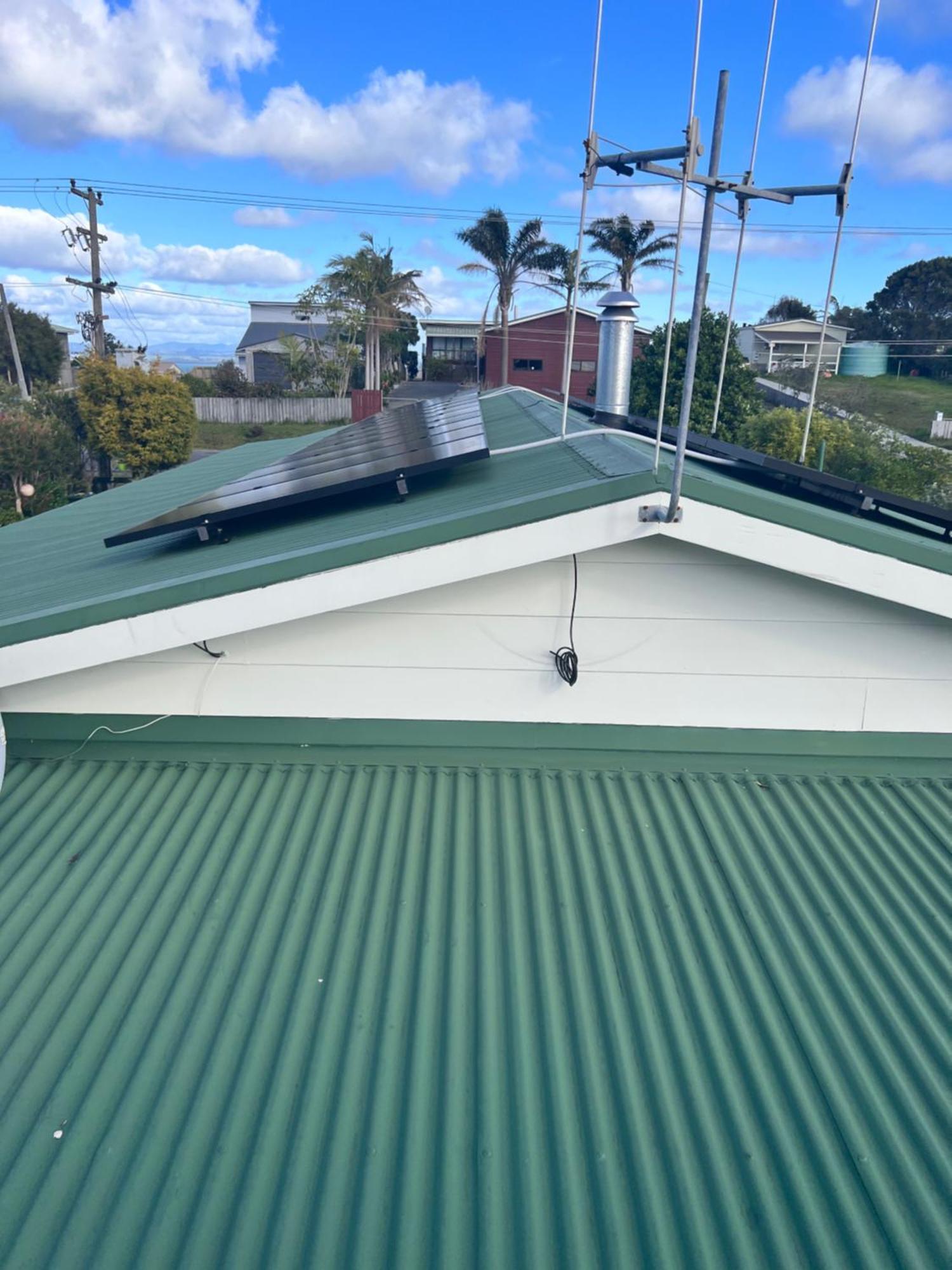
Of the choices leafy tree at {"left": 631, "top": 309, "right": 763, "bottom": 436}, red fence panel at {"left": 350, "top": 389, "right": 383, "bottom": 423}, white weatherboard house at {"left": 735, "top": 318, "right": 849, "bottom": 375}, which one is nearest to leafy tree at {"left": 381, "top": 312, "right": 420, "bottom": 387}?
red fence panel at {"left": 350, "top": 389, "right": 383, "bottom": 423}

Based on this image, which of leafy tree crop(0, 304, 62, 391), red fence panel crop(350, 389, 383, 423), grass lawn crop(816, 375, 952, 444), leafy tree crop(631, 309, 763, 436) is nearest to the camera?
leafy tree crop(631, 309, 763, 436)

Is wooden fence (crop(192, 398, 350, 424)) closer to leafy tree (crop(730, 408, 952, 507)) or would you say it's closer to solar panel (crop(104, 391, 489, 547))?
leafy tree (crop(730, 408, 952, 507))

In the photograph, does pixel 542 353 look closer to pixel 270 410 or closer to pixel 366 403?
pixel 270 410

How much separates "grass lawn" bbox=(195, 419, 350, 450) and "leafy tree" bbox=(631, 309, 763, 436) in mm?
24074

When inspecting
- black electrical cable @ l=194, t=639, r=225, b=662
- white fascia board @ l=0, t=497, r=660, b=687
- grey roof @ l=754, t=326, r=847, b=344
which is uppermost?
grey roof @ l=754, t=326, r=847, b=344

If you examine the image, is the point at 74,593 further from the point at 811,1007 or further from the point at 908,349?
the point at 908,349

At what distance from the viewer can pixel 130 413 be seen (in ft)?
105

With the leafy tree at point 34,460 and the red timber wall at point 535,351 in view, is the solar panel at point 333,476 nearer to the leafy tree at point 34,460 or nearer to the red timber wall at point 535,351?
the leafy tree at point 34,460

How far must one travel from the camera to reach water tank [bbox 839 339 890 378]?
60031 mm

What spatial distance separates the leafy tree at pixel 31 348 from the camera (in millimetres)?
62750

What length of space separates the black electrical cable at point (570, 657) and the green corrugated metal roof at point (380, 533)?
0.69 meters

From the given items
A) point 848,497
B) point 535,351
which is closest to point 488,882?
point 848,497

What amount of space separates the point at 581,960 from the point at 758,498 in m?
2.33

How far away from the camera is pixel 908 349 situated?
6731cm
